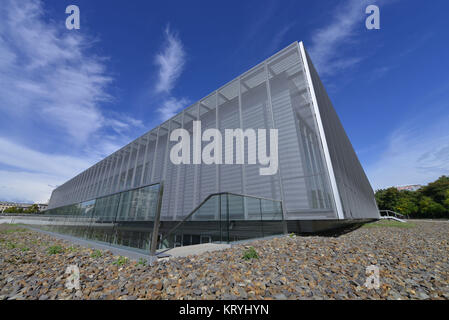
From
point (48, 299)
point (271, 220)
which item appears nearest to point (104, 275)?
point (48, 299)

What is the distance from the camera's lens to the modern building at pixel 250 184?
17.3ft

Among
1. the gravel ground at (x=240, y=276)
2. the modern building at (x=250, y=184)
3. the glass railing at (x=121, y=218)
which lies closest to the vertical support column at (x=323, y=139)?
the modern building at (x=250, y=184)

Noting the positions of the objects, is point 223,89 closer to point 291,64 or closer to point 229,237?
point 291,64

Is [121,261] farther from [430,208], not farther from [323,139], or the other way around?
[430,208]

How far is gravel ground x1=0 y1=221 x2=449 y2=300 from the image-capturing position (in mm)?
2420

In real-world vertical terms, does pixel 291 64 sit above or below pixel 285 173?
above

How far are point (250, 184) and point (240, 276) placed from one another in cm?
629

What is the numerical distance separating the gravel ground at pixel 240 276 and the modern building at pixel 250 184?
37.5 inches

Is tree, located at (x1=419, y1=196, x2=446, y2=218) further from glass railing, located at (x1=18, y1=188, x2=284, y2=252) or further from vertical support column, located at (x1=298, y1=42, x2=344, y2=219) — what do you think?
glass railing, located at (x1=18, y1=188, x2=284, y2=252)

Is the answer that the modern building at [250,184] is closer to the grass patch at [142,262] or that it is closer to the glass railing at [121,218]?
the glass railing at [121,218]

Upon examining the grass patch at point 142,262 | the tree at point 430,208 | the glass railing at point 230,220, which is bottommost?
the grass patch at point 142,262

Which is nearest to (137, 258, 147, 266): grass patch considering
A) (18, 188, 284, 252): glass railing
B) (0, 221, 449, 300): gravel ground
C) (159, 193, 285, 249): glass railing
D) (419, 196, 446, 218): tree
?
(0, 221, 449, 300): gravel ground

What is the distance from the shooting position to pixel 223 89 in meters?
11.7
